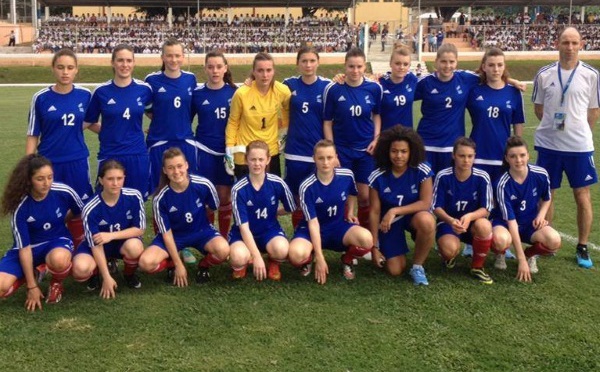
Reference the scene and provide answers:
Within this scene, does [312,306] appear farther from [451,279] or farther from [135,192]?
[135,192]

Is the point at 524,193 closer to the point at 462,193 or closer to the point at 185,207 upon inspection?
the point at 462,193

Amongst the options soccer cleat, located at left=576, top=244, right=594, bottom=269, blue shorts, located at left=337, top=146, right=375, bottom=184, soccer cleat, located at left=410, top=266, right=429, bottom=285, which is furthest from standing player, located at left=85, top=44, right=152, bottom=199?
soccer cleat, located at left=576, top=244, right=594, bottom=269

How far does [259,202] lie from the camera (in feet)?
14.3

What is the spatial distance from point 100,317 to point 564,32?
12.9 feet

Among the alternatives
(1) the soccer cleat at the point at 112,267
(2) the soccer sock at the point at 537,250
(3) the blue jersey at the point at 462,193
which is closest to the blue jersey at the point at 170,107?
(1) the soccer cleat at the point at 112,267

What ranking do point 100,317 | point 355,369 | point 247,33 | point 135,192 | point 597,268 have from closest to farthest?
point 355,369, point 100,317, point 135,192, point 597,268, point 247,33

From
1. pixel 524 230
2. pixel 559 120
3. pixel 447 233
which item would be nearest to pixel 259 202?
pixel 447 233

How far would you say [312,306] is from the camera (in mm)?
3859

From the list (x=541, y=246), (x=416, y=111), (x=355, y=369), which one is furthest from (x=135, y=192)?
(x=416, y=111)

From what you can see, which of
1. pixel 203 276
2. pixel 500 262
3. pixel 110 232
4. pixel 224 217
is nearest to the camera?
pixel 110 232

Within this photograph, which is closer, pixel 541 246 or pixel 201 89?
pixel 541 246

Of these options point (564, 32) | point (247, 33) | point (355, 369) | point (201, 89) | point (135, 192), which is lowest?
point (355, 369)

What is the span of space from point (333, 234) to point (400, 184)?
0.61 metres

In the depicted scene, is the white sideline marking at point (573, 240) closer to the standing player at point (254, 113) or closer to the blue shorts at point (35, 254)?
the standing player at point (254, 113)
